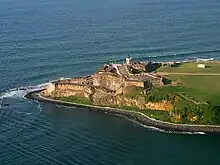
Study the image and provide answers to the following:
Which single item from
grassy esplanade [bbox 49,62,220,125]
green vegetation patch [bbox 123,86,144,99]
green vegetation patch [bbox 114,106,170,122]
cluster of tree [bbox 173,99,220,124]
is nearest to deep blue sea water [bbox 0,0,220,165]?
green vegetation patch [bbox 114,106,170,122]

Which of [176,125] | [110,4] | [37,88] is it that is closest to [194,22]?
[110,4]

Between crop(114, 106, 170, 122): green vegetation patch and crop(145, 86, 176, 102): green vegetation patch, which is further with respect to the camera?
crop(145, 86, 176, 102): green vegetation patch

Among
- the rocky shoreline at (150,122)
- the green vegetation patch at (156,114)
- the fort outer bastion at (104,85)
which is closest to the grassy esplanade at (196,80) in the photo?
the fort outer bastion at (104,85)

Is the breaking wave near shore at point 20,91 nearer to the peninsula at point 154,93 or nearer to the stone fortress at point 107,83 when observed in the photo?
the peninsula at point 154,93

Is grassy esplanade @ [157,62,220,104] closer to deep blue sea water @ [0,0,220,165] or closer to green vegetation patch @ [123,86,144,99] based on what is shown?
green vegetation patch @ [123,86,144,99]

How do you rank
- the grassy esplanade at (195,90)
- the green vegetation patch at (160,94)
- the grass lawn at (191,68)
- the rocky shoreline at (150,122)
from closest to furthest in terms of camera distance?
the rocky shoreline at (150,122) → the grassy esplanade at (195,90) → the green vegetation patch at (160,94) → the grass lawn at (191,68)

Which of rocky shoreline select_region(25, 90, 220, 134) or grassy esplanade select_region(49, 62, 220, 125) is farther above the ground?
grassy esplanade select_region(49, 62, 220, 125)
